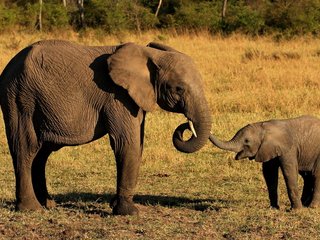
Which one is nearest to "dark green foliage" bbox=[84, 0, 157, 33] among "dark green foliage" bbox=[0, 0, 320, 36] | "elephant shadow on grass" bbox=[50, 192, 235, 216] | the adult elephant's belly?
"dark green foliage" bbox=[0, 0, 320, 36]

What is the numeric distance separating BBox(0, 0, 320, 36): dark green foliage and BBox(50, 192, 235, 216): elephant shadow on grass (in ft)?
54.7

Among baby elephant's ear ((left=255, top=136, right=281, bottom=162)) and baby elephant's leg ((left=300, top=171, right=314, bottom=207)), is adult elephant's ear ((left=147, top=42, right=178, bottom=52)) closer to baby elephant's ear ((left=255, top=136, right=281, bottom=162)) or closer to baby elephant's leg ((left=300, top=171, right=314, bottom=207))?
baby elephant's ear ((left=255, top=136, right=281, bottom=162))

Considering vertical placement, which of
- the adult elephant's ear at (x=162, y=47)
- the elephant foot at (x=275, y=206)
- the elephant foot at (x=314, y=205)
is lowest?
the elephant foot at (x=275, y=206)

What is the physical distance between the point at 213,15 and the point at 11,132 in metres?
23.0

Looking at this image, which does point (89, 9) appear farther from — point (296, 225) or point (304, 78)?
point (296, 225)

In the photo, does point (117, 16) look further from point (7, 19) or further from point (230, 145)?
point (230, 145)

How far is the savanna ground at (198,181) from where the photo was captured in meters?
7.23

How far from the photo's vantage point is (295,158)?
27.6 ft

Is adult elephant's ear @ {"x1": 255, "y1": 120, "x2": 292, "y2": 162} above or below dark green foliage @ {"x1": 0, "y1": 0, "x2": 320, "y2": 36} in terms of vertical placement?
above

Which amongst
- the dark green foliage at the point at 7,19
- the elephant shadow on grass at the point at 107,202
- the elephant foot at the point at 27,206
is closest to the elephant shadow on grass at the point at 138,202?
the elephant shadow on grass at the point at 107,202

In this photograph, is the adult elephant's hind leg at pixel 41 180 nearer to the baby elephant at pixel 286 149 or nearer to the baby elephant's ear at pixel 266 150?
the baby elephant at pixel 286 149

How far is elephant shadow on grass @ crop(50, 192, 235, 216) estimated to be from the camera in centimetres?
847

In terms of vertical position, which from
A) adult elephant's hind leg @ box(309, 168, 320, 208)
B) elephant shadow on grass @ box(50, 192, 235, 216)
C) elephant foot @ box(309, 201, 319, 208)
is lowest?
elephant shadow on grass @ box(50, 192, 235, 216)

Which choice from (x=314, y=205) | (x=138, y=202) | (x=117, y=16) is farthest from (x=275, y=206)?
(x=117, y=16)
